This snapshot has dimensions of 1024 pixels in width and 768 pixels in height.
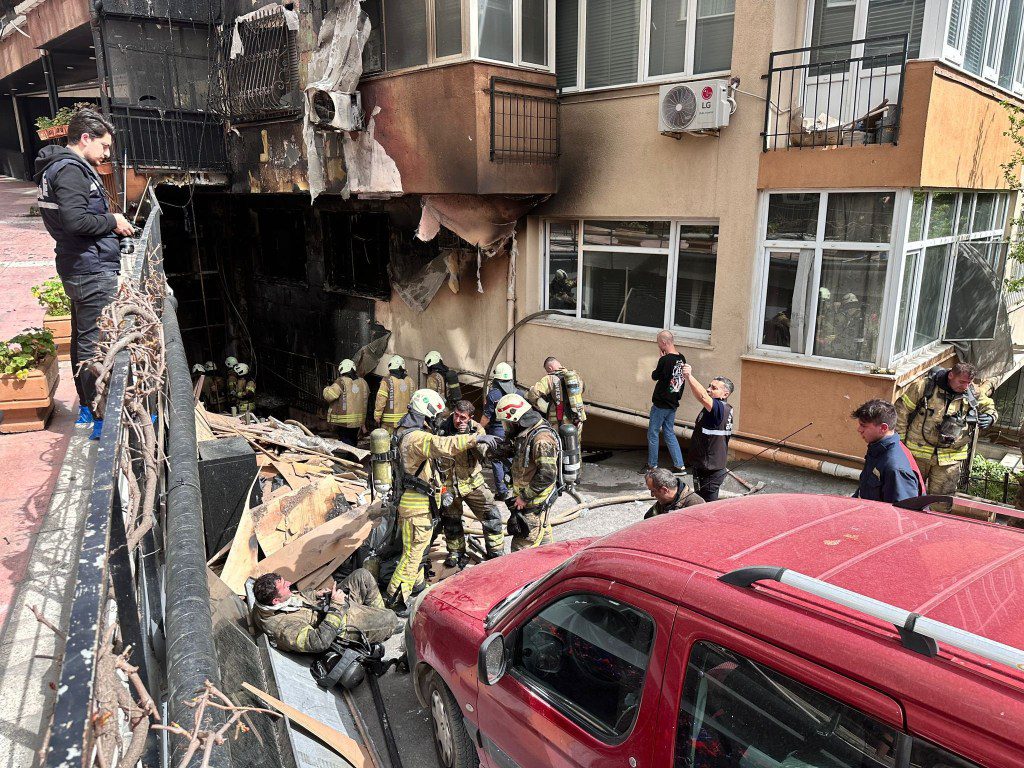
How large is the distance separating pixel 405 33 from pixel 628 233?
4.06 meters

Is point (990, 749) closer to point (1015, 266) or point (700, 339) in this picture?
point (700, 339)

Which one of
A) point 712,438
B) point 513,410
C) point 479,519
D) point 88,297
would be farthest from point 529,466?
point 88,297

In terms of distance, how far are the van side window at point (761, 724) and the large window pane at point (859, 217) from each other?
673 cm

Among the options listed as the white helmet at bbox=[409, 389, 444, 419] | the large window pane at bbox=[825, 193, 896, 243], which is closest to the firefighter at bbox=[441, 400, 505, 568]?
the white helmet at bbox=[409, 389, 444, 419]

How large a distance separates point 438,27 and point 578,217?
3067 millimetres

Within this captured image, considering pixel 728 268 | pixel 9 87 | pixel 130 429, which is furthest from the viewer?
→ pixel 9 87

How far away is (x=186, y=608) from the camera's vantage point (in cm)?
143

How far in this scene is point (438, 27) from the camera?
9156 mm

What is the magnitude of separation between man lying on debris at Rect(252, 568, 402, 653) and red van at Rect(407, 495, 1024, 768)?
6.19ft

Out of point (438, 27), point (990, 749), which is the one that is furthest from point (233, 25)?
point (990, 749)

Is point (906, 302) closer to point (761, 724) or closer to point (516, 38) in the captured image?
point (516, 38)

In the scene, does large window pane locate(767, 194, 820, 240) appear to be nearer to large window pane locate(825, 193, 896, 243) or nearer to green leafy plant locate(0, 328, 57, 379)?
large window pane locate(825, 193, 896, 243)

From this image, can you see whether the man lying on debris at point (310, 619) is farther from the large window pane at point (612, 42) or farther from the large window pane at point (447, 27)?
the large window pane at point (612, 42)

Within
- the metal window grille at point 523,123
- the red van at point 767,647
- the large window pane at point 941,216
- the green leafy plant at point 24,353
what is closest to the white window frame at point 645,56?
the metal window grille at point 523,123
